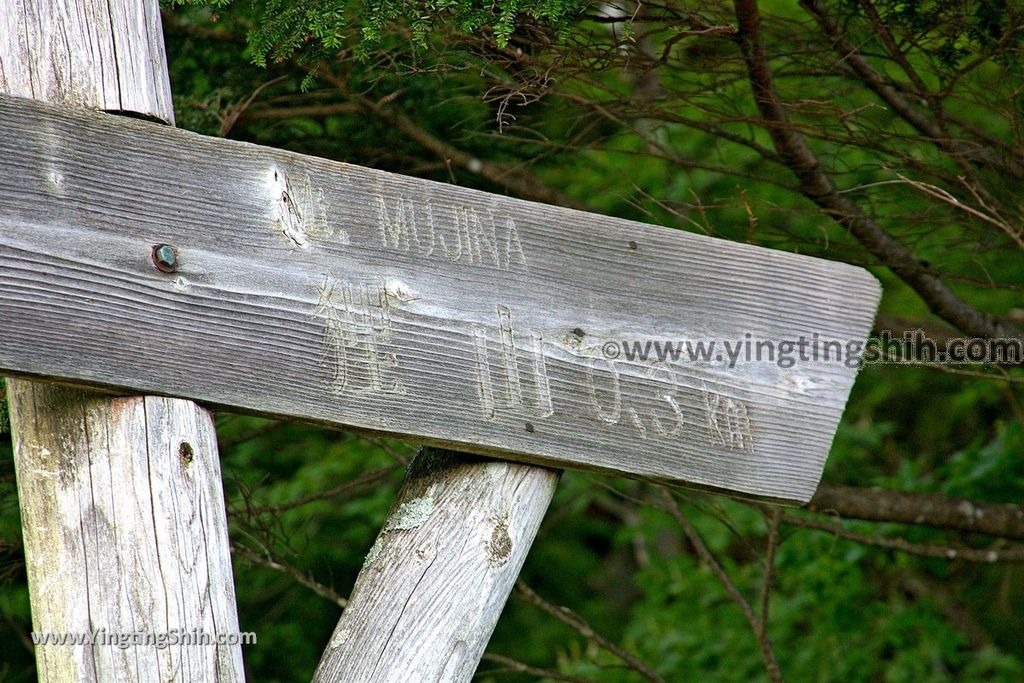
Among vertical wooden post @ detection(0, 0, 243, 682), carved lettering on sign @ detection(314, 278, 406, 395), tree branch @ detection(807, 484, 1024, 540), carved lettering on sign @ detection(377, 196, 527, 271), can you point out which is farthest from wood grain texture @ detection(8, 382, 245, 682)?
tree branch @ detection(807, 484, 1024, 540)

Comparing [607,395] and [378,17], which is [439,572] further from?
[378,17]

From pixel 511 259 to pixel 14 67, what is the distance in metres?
0.81

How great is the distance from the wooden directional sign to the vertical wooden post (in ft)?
0.27

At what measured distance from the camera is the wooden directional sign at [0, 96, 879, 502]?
1327 millimetres

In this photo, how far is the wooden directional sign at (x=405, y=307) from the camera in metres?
1.33

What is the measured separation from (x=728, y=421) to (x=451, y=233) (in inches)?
23.4

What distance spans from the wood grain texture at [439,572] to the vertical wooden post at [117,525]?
224mm

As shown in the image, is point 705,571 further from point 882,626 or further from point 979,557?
point 979,557
